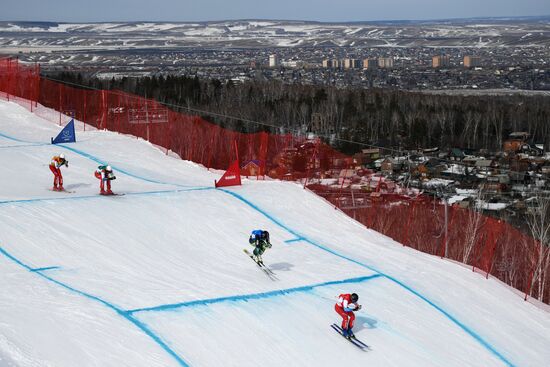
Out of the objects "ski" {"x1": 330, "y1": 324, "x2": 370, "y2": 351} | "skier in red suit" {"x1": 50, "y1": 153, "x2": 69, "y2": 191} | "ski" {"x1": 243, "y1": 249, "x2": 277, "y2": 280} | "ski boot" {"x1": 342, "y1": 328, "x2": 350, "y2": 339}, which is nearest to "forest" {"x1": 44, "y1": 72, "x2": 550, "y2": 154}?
"skier in red suit" {"x1": 50, "y1": 153, "x2": 69, "y2": 191}

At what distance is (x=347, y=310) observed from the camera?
1221 cm

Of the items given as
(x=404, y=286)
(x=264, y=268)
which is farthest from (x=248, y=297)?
(x=404, y=286)

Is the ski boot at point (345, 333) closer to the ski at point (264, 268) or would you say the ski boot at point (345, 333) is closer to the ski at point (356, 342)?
the ski at point (356, 342)

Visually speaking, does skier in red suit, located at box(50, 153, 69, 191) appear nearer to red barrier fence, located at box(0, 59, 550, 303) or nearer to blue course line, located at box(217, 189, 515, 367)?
blue course line, located at box(217, 189, 515, 367)

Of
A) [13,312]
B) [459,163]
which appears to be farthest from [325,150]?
[459,163]

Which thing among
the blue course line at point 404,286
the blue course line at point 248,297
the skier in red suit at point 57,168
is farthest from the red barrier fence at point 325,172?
the skier in red suit at point 57,168

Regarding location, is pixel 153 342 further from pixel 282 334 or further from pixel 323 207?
pixel 323 207

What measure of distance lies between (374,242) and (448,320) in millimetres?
3564

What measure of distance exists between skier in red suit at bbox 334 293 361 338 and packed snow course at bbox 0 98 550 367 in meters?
0.18

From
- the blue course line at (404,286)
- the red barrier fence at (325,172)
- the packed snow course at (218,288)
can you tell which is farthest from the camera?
the red barrier fence at (325,172)

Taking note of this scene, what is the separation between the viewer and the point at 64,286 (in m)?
12.9

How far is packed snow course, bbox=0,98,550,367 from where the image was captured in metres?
11.6

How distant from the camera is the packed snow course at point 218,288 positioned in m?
11.6

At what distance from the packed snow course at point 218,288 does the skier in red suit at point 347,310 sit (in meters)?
0.18
